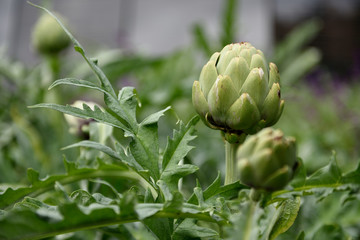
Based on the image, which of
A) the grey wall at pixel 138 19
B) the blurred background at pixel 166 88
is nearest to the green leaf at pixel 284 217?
the blurred background at pixel 166 88

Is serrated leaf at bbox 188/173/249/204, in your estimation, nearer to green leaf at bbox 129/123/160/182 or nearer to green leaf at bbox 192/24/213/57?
green leaf at bbox 129/123/160/182

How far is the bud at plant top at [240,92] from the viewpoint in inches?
10.9

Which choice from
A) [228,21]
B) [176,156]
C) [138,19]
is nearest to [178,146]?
[176,156]

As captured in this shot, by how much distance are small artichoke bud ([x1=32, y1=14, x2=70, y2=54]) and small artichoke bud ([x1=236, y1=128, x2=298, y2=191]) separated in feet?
2.43

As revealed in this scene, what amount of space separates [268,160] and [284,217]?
3.0 inches

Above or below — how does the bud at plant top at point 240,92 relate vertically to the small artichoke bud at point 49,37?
above

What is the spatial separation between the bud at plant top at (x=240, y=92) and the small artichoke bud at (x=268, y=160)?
0.17ft

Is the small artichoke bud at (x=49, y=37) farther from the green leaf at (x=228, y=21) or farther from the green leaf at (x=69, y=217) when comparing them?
the green leaf at (x=69, y=217)

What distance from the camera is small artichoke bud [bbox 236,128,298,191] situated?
0.22 meters

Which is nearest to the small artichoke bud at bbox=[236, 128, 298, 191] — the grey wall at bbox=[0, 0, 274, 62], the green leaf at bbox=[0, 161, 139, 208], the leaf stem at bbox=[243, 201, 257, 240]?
the leaf stem at bbox=[243, 201, 257, 240]

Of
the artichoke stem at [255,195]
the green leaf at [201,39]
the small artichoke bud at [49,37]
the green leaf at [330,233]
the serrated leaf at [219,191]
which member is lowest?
the green leaf at [201,39]

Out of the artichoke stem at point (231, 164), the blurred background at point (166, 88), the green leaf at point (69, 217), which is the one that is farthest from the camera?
the blurred background at point (166, 88)

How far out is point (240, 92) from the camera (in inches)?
11.0

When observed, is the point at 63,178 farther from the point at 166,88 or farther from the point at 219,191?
the point at 166,88
